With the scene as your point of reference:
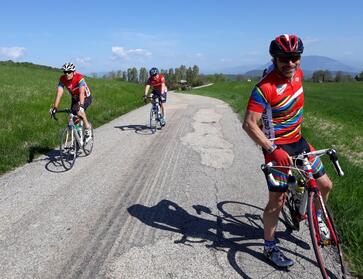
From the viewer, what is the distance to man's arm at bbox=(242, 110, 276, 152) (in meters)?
3.48

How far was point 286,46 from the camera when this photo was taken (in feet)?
11.3

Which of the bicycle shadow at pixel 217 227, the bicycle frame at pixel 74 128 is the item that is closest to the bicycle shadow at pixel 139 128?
the bicycle frame at pixel 74 128

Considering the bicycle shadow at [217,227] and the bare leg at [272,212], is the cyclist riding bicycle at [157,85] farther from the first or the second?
the bare leg at [272,212]

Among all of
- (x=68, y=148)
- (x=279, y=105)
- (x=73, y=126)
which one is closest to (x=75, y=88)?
(x=73, y=126)

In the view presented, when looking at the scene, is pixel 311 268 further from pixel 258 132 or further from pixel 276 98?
pixel 276 98

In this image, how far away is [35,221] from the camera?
5102 millimetres

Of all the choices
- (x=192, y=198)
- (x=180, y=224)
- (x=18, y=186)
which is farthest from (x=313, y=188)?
(x=18, y=186)

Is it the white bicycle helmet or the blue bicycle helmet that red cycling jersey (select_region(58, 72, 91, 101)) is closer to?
the white bicycle helmet

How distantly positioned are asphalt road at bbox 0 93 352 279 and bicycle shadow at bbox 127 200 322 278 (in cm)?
1

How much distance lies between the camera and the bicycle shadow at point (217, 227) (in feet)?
14.3

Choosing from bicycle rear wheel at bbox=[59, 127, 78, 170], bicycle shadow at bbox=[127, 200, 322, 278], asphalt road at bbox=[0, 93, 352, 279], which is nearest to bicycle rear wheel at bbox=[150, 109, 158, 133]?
asphalt road at bbox=[0, 93, 352, 279]

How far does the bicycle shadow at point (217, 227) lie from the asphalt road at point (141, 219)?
1 centimetres

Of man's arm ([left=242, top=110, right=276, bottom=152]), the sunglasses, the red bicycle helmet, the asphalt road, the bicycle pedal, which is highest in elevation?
the red bicycle helmet

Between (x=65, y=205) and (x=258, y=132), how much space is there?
3.56 metres
